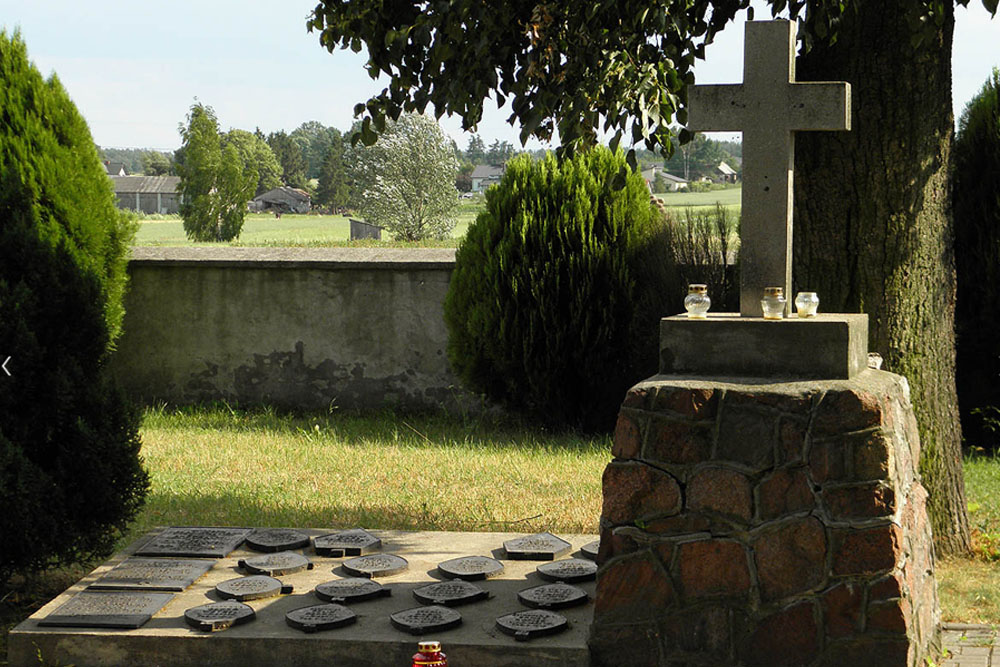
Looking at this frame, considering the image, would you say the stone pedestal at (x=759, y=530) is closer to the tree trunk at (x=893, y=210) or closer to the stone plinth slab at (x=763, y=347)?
the stone plinth slab at (x=763, y=347)

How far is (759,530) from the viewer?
3.66 metres

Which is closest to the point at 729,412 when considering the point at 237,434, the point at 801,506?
the point at 801,506

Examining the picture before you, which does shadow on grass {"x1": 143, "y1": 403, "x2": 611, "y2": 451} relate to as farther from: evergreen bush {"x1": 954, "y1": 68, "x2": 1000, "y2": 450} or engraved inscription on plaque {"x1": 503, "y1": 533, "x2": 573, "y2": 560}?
evergreen bush {"x1": 954, "y1": 68, "x2": 1000, "y2": 450}

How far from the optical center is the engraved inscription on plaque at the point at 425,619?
3.91 meters

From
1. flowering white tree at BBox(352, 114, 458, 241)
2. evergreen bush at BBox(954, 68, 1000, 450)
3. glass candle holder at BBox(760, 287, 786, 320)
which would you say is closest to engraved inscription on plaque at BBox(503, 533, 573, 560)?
glass candle holder at BBox(760, 287, 786, 320)

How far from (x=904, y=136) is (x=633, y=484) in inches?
107

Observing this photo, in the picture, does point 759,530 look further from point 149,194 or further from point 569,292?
point 149,194

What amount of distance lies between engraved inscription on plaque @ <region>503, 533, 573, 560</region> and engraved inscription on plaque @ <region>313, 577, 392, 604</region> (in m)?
0.75

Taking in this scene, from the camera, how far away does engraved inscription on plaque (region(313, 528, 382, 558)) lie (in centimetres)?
498

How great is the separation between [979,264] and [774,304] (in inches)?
199

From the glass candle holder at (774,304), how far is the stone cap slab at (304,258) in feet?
18.1

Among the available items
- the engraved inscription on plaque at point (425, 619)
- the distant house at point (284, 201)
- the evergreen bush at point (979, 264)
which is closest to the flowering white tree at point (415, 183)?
the evergreen bush at point (979, 264)

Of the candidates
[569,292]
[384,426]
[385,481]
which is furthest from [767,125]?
[384,426]

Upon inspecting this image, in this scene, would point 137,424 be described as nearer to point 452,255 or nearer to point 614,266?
point 614,266
